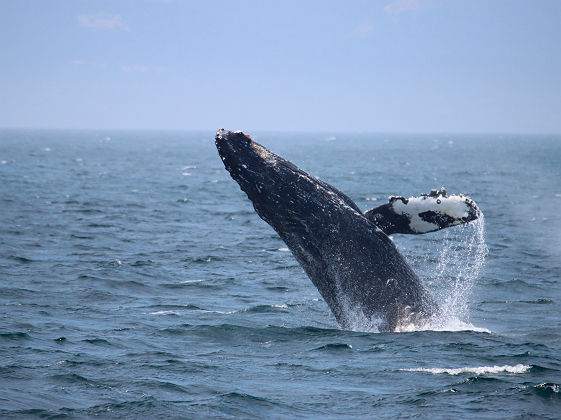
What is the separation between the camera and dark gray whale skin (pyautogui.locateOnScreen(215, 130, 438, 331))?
1014 cm

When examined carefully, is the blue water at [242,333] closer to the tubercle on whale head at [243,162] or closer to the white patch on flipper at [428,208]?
the white patch on flipper at [428,208]

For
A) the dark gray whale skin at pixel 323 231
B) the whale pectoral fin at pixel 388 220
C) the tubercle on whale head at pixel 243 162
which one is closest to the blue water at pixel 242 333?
the dark gray whale skin at pixel 323 231

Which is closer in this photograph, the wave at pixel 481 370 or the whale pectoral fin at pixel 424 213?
the wave at pixel 481 370

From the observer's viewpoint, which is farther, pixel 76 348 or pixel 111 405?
pixel 76 348

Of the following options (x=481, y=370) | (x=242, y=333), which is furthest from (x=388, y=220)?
(x=242, y=333)

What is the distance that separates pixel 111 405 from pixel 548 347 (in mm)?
5824

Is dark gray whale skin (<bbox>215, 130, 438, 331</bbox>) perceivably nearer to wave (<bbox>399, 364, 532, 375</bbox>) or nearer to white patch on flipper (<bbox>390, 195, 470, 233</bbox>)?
white patch on flipper (<bbox>390, 195, 470, 233</bbox>)

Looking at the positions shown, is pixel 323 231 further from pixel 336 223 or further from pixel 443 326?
pixel 443 326

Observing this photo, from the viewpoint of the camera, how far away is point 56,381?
28.6 feet

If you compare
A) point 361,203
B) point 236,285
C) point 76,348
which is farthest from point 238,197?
point 76,348

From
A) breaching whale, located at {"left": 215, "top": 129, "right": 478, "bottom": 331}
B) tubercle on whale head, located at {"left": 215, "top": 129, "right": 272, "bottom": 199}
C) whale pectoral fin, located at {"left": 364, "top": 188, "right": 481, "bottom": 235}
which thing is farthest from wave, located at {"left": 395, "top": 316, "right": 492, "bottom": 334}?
tubercle on whale head, located at {"left": 215, "top": 129, "right": 272, "bottom": 199}

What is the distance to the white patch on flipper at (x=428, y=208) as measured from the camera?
10047mm

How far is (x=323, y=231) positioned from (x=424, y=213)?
4.33 ft

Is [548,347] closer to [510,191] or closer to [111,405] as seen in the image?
[111,405]
